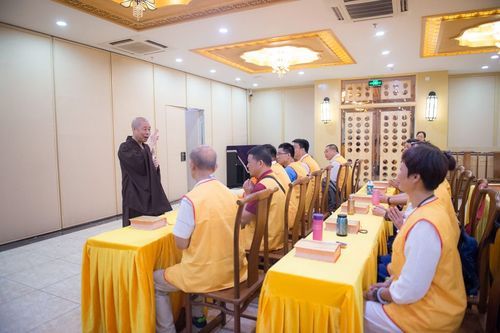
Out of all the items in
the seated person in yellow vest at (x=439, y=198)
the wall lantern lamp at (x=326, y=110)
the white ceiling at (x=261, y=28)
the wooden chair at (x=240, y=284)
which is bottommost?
the wooden chair at (x=240, y=284)

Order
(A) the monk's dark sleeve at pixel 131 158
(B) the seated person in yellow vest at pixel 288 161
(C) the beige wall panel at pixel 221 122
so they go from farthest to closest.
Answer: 1. (C) the beige wall panel at pixel 221 122
2. (B) the seated person in yellow vest at pixel 288 161
3. (A) the monk's dark sleeve at pixel 131 158

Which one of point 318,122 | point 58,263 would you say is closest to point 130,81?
point 58,263

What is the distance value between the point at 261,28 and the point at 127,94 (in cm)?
271

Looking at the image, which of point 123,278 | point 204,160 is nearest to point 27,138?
point 123,278

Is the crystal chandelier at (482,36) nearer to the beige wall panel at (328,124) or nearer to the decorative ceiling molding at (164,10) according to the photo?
the beige wall panel at (328,124)

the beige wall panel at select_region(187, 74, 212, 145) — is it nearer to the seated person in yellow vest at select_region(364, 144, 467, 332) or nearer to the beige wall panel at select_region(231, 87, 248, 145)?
the beige wall panel at select_region(231, 87, 248, 145)

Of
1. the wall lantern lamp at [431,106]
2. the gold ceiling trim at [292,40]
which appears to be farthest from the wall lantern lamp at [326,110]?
the wall lantern lamp at [431,106]

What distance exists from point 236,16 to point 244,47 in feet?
5.07

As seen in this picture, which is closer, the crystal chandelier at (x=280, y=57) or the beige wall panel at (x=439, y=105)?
the crystal chandelier at (x=280, y=57)

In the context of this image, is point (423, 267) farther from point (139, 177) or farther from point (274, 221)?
point (139, 177)

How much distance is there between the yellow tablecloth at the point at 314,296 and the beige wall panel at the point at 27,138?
13.3ft

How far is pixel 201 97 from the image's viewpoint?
7.87m

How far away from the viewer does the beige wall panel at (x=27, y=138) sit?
165 inches

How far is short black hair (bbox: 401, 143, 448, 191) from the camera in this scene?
1.46 m
